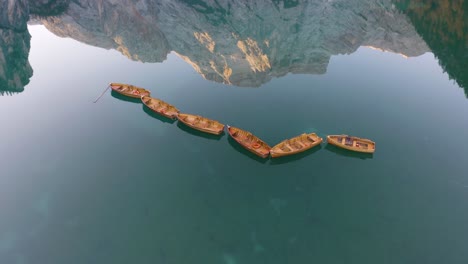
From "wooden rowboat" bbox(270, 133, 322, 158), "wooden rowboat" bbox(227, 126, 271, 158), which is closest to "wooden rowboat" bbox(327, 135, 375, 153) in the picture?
"wooden rowboat" bbox(270, 133, 322, 158)

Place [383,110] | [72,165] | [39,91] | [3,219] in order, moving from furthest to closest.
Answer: [39,91], [383,110], [72,165], [3,219]

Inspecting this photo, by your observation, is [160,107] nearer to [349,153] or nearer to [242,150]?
[242,150]

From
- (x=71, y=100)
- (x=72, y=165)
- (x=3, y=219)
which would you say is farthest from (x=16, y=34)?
(x=3, y=219)

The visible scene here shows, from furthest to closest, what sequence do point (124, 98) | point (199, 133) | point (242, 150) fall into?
point (124, 98) → point (199, 133) → point (242, 150)

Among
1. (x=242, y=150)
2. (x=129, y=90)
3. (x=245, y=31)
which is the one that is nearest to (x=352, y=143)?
(x=242, y=150)

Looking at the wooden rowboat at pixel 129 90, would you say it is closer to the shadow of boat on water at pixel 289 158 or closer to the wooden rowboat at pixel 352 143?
the shadow of boat on water at pixel 289 158

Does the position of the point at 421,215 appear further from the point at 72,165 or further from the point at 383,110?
the point at 72,165

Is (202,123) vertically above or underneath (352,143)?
underneath
